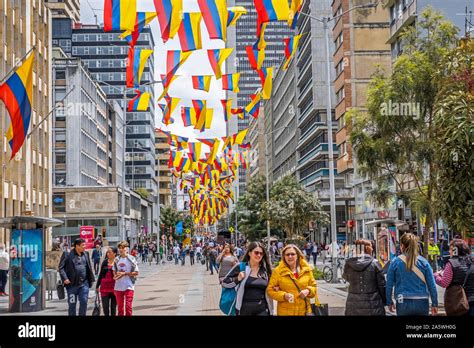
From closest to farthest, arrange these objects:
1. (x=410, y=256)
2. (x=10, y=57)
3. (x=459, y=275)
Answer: (x=410, y=256) → (x=459, y=275) → (x=10, y=57)

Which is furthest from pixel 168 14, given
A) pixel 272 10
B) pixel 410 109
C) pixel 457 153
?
pixel 410 109

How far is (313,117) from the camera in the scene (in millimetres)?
85438

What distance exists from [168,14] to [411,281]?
6.60m

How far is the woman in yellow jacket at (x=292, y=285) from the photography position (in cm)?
765

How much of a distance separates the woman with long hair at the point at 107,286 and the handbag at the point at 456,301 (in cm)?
680

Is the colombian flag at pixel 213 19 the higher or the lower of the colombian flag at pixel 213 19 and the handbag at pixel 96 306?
the higher

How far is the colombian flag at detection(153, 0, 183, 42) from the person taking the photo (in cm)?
1237

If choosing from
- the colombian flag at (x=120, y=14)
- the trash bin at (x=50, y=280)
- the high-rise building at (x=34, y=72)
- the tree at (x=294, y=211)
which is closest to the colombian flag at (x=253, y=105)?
the high-rise building at (x=34, y=72)

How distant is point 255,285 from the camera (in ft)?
26.9

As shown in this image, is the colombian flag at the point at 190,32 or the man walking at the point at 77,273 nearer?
the man walking at the point at 77,273

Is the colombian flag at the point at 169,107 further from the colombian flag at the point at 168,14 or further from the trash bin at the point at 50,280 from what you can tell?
the colombian flag at the point at 168,14
